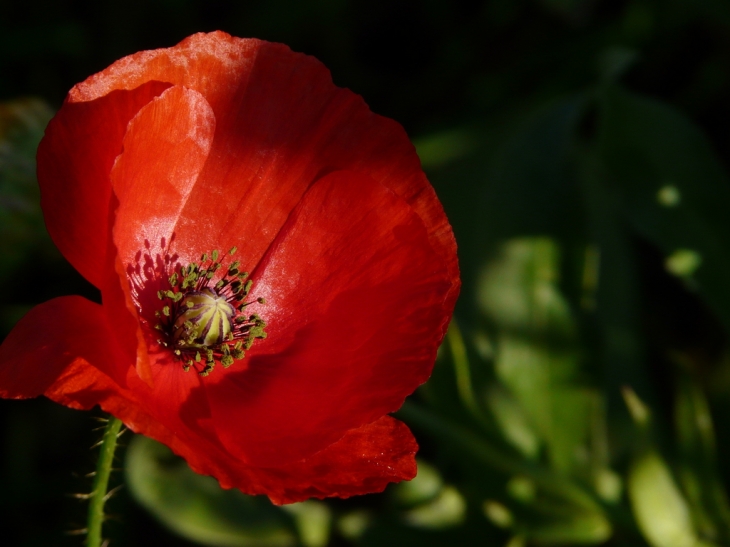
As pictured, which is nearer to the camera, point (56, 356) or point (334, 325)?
point (56, 356)

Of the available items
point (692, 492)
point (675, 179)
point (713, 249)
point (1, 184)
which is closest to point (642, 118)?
point (675, 179)

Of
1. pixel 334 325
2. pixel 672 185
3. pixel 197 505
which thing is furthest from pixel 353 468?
pixel 672 185

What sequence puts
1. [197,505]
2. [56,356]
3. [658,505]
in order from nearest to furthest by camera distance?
1. [56,356]
2. [658,505]
3. [197,505]

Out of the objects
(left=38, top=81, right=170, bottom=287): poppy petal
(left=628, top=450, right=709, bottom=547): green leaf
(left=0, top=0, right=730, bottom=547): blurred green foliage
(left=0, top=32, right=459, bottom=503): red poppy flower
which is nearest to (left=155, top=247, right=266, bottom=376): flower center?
(left=0, top=32, right=459, bottom=503): red poppy flower

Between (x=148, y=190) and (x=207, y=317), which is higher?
(x=148, y=190)

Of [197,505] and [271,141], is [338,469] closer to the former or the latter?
[271,141]

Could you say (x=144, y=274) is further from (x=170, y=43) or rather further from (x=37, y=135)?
(x=170, y=43)

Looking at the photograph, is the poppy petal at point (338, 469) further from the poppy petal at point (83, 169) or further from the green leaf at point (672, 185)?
the green leaf at point (672, 185)

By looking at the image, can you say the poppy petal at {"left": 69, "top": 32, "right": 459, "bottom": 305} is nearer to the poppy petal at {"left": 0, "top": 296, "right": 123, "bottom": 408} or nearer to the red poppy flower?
the red poppy flower
